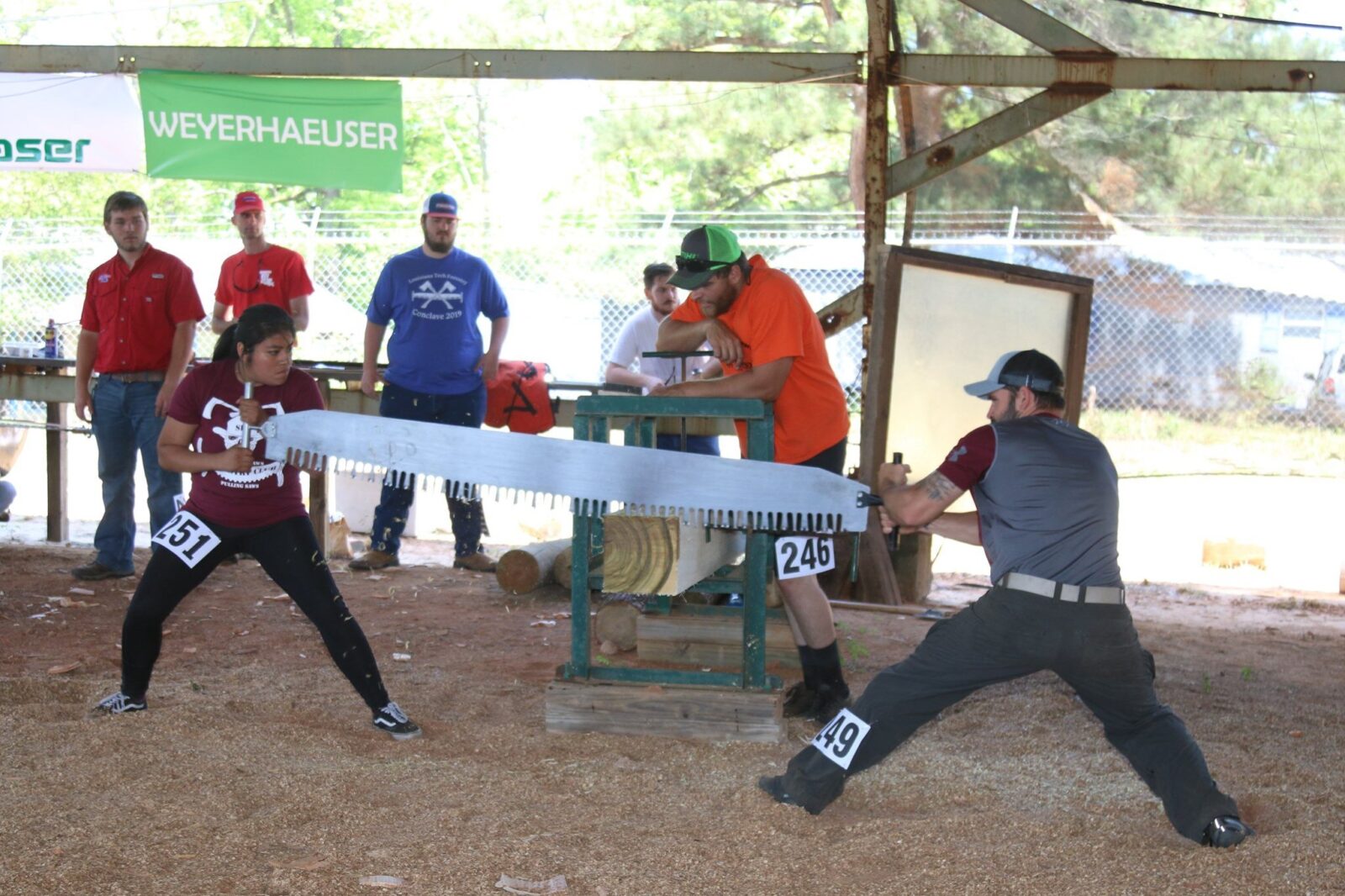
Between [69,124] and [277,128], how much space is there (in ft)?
5.64

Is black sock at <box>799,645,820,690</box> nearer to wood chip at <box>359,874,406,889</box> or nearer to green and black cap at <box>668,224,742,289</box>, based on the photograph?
green and black cap at <box>668,224,742,289</box>

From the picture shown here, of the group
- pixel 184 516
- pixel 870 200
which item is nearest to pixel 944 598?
pixel 870 200

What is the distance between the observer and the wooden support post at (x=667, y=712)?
4.98m

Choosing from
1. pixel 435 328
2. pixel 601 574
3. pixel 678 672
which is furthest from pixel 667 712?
pixel 435 328

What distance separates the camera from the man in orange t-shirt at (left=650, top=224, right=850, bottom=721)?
5.04 meters

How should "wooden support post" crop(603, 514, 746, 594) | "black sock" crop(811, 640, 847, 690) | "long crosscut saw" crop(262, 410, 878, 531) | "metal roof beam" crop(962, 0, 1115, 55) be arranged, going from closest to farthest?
"long crosscut saw" crop(262, 410, 878, 531) → "wooden support post" crop(603, 514, 746, 594) → "black sock" crop(811, 640, 847, 690) → "metal roof beam" crop(962, 0, 1115, 55)

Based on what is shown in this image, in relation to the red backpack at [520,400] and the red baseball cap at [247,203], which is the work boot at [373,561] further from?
the red baseball cap at [247,203]

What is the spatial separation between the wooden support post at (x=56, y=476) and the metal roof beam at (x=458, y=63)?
8.95 feet

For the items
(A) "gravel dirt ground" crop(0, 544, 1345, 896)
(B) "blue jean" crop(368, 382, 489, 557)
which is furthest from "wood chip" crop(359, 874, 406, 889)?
(B) "blue jean" crop(368, 382, 489, 557)

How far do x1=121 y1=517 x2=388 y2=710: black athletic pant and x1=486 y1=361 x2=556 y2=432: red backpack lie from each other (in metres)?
4.06

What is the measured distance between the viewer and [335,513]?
11.0 metres

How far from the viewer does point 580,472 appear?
4.48m

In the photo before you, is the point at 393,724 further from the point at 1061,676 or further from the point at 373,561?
the point at 373,561

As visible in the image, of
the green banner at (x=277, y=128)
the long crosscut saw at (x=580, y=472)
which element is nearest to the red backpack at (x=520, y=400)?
the green banner at (x=277, y=128)
